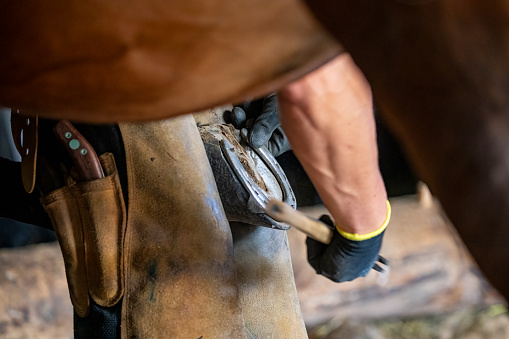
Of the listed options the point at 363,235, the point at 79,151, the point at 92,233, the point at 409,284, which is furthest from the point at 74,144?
the point at 409,284

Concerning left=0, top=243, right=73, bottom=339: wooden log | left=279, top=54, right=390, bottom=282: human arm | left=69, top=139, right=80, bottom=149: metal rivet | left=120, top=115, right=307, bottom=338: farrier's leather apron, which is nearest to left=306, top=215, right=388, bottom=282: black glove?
left=279, top=54, right=390, bottom=282: human arm

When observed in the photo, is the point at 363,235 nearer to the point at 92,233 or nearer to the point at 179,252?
the point at 179,252

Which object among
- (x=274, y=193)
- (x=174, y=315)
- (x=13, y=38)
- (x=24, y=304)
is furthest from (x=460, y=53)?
(x=24, y=304)

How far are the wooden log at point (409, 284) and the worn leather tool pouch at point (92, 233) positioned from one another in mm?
965

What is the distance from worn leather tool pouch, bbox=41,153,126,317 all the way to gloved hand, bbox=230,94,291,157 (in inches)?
16.6

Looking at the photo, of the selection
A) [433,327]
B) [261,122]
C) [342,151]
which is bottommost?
[433,327]

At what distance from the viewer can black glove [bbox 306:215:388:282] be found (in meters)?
0.81

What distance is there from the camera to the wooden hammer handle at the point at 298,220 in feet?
2.25

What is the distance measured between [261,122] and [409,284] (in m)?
0.93

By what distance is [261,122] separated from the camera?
1.20 metres

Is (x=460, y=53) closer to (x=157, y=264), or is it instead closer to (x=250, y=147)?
(x=157, y=264)

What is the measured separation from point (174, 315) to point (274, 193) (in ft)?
1.16

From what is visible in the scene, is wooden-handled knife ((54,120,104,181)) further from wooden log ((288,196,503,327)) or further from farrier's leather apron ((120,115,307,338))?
wooden log ((288,196,503,327))

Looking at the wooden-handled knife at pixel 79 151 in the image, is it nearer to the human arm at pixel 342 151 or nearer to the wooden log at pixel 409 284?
the human arm at pixel 342 151
